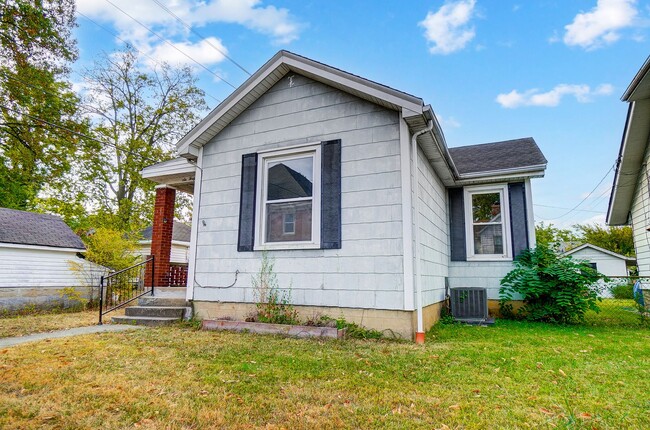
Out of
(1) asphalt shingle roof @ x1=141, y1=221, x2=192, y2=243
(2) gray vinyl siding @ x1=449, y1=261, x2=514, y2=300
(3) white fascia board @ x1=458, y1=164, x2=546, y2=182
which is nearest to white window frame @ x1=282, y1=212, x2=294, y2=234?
(3) white fascia board @ x1=458, y1=164, x2=546, y2=182

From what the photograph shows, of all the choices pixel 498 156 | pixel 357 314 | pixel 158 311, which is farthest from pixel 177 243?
pixel 357 314

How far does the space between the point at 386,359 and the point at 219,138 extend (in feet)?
16.7

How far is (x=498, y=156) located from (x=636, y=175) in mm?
3463

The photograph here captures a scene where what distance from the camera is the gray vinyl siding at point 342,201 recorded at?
532cm

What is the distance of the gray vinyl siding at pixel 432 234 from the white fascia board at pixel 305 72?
1286 millimetres

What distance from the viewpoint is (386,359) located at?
13.1ft

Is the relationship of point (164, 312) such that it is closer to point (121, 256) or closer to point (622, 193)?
point (121, 256)

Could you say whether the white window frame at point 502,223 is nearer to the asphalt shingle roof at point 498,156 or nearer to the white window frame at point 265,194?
the asphalt shingle roof at point 498,156

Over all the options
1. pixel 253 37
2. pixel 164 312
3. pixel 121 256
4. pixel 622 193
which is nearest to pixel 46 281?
pixel 121 256

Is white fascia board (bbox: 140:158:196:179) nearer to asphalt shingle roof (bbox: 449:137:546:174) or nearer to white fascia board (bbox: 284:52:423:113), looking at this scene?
white fascia board (bbox: 284:52:423:113)

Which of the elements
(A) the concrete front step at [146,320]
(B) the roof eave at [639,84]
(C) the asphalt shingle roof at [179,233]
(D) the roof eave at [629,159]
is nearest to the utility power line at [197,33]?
(A) the concrete front step at [146,320]

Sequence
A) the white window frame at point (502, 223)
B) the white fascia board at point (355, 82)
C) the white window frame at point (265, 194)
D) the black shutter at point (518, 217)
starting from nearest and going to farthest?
the white fascia board at point (355, 82), the white window frame at point (265, 194), the black shutter at point (518, 217), the white window frame at point (502, 223)

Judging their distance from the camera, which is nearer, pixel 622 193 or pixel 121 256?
pixel 622 193

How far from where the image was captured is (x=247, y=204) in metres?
6.40
